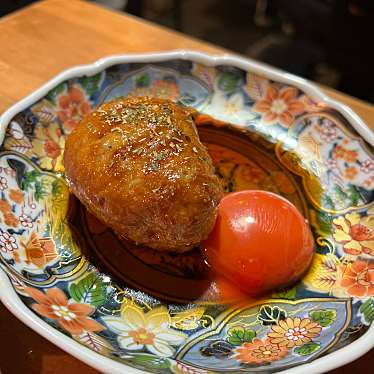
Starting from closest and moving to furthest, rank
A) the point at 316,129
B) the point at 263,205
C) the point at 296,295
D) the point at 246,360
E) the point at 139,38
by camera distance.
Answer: the point at 246,360, the point at 296,295, the point at 263,205, the point at 316,129, the point at 139,38

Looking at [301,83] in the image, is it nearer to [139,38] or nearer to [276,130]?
[276,130]

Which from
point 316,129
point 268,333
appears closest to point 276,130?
point 316,129

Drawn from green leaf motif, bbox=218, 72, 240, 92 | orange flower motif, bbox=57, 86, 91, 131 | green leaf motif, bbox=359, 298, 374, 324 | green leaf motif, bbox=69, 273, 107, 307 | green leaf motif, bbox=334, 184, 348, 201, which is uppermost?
green leaf motif, bbox=218, 72, 240, 92

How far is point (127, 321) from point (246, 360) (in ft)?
1.08

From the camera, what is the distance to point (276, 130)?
1.97 m

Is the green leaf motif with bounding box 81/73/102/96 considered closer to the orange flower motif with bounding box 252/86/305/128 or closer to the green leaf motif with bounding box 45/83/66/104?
the green leaf motif with bounding box 45/83/66/104

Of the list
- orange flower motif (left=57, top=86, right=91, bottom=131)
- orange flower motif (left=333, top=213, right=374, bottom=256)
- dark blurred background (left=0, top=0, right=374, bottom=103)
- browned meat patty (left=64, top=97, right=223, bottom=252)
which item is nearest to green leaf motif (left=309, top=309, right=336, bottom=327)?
orange flower motif (left=333, top=213, right=374, bottom=256)

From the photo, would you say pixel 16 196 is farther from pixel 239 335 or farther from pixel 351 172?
pixel 351 172

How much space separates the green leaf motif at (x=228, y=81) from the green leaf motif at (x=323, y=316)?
1032 millimetres

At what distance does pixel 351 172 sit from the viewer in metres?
1.79

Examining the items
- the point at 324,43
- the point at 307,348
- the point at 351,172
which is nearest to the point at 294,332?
→ the point at 307,348

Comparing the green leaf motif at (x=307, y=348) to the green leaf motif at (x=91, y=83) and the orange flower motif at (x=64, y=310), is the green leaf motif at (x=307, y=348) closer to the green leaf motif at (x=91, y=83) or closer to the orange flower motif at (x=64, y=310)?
the orange flower motif at (x=64, y=310)

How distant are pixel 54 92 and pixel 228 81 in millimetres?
716

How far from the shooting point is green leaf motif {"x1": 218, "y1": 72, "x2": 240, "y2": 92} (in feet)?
6.75
